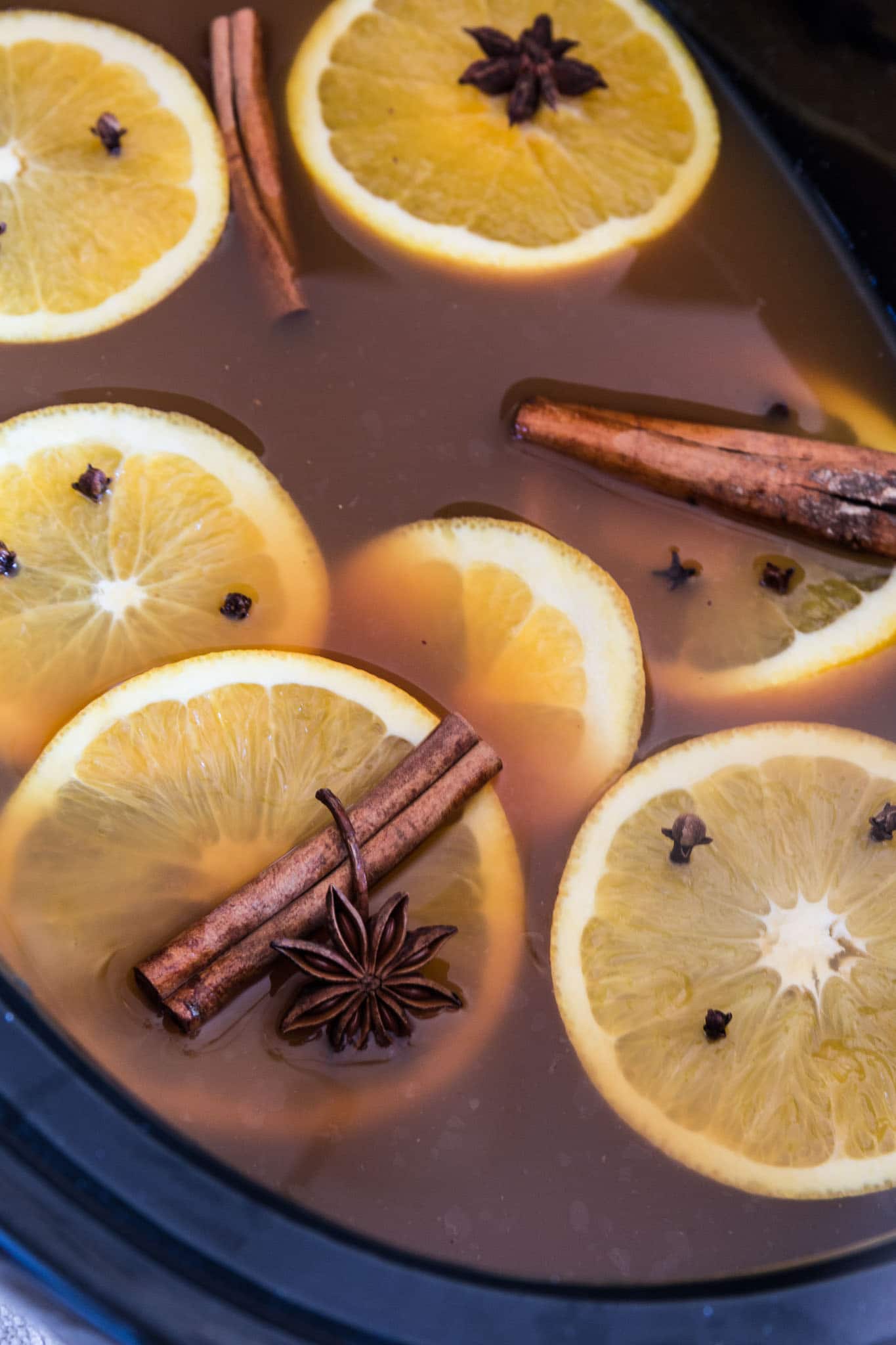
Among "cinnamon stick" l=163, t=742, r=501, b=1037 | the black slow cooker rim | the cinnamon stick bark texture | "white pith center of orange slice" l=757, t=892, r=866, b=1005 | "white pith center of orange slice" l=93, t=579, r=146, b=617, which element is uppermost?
the cinnamon stick bark texture

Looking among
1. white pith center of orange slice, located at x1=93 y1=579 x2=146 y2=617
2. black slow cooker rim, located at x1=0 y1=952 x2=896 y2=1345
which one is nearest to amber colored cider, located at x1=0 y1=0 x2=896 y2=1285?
black slow cooker rim, located at x1=0 y1=952 x2=896 y2=1345

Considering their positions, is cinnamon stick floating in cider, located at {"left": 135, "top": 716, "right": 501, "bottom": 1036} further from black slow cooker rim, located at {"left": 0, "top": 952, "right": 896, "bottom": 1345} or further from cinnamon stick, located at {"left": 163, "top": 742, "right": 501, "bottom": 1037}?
black slow cooker rim, located at {"left": 0, "top": 952, "right": 896, "bottom": 1345}

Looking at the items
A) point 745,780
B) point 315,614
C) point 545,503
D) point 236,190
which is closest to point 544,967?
point 745,780

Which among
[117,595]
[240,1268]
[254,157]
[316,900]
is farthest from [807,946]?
[254,157]

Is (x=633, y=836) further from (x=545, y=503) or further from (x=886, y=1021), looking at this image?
(x=545, y=503)

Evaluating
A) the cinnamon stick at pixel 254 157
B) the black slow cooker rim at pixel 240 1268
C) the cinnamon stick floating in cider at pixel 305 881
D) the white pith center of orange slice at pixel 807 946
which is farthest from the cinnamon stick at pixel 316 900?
the cinnamon stick at pixel 254 157

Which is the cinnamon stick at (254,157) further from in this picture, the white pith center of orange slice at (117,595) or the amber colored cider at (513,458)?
the white pith center of orange slice at (117,595)
